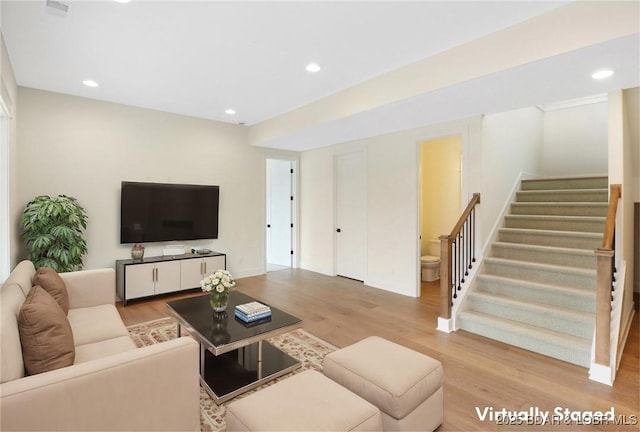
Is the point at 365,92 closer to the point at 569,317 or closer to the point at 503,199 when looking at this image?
the point at 503,199

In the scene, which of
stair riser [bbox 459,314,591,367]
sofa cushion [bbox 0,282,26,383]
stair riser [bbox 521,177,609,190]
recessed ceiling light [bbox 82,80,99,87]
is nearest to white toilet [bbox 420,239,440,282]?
stair riser [bbox 521,177,609,190]

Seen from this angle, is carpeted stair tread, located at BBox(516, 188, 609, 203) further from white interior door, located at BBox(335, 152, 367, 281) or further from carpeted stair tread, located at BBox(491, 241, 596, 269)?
white interior door, located at BBox(335, 152, 367, 281)

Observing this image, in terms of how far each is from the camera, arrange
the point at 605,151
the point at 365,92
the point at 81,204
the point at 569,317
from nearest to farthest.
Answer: the point at 569,317
the point at 365,92
the point at 81,204
the point at 605,151

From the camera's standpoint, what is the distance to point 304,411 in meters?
1.47

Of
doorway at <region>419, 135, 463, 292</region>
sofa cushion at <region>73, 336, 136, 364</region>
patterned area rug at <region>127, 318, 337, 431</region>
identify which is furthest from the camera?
Result: doorway at <region>419, 135, 463, 292</region>

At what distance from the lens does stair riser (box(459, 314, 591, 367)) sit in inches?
110

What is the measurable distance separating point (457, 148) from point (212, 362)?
5307 mm

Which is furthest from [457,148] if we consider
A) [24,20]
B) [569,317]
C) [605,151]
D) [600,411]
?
[24,20]

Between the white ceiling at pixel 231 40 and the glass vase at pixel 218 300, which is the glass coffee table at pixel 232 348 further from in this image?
the white ceiling at pixel 231 40

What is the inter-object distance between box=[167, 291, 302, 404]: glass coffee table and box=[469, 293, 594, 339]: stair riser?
88.3 inches

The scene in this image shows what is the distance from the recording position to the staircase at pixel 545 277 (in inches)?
120

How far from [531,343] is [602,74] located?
97.0 inches

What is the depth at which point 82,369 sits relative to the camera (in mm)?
1391

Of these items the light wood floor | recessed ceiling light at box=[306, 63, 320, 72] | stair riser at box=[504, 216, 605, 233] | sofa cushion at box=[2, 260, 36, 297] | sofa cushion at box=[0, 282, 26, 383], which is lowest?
the light wood floor
